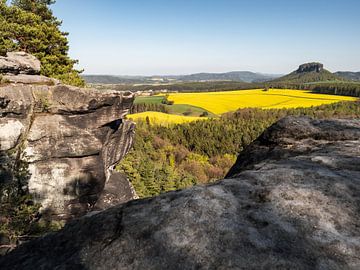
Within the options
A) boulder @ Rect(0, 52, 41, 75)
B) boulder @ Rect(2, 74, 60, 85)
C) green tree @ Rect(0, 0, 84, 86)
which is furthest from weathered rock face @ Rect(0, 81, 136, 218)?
green tree @ Rect(0, 0, 84, 86)

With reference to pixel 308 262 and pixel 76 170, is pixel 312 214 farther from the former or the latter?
pixel 76 170

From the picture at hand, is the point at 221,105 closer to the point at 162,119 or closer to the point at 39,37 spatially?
the point at 162,119

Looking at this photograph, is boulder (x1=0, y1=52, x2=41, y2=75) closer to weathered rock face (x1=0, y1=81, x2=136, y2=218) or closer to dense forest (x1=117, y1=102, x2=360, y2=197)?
weathered rock face (x1=0, y1=81, x2=136, y2=218)

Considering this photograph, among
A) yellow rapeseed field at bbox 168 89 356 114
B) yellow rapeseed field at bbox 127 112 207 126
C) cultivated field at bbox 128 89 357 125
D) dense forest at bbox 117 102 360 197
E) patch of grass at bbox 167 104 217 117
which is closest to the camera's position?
dense forest at bbox 117 102 360 197

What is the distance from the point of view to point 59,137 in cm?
1603

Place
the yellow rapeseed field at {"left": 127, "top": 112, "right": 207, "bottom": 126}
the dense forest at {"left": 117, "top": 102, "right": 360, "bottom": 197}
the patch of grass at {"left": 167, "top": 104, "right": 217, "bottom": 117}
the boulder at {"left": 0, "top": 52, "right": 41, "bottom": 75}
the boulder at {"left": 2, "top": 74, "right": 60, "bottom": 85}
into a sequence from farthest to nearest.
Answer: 1. the patch of grass at {"left": 167, "top": 104, "right": 217, "bottom": 117}
2. the yellow rapeseed field at {"left": 127, "top": 112, "right": 207, "bottom": 126}
3. the dense forest at {"left": 117, "top": 102, "right": 360, "bottom": 197}
4. the boulder at {"left": 0, "top": 52, "right": 41, "bottom": 75}
5. the boulder at {"left": 2, "top": 74, "right": 60, "bottom": 85}

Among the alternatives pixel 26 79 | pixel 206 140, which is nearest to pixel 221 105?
pixel 206 140

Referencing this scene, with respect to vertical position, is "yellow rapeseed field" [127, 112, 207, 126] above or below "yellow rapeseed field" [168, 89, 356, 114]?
below

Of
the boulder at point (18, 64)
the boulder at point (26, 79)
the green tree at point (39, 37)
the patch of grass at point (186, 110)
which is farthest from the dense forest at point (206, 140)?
the boulder at point (26, 79)

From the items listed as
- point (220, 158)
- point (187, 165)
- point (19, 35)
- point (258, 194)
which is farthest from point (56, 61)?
point (220, 158)

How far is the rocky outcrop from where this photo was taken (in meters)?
14.3

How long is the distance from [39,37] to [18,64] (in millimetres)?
8210

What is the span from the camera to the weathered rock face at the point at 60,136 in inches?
565

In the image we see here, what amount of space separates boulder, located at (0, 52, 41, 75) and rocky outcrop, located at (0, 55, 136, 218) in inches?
6.3
